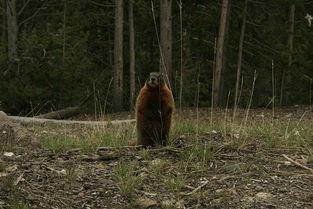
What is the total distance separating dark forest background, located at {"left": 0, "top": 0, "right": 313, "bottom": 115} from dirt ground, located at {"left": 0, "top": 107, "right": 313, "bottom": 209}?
11.3 metres

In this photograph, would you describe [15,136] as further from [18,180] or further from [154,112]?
[18,180]

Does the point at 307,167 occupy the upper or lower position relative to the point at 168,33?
lower

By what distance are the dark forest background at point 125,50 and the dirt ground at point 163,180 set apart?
11.3 m

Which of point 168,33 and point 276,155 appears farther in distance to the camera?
point 168,33

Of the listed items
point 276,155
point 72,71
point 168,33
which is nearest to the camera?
point 276,155

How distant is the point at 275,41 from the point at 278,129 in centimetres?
1705

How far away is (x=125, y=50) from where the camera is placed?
2505 cm

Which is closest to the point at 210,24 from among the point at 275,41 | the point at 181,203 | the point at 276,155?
the point at 275,41

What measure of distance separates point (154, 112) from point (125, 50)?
18.8 metres

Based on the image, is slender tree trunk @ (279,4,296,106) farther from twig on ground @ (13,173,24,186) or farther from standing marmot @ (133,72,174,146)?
twig on ground @ (13,173,24,186)

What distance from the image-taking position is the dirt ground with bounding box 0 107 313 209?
4.67 meters

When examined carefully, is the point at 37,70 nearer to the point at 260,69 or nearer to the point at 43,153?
the point at 260,69

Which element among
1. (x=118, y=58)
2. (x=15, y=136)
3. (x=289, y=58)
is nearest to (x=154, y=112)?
Result: (x=15, y=136)

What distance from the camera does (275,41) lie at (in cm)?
2389
